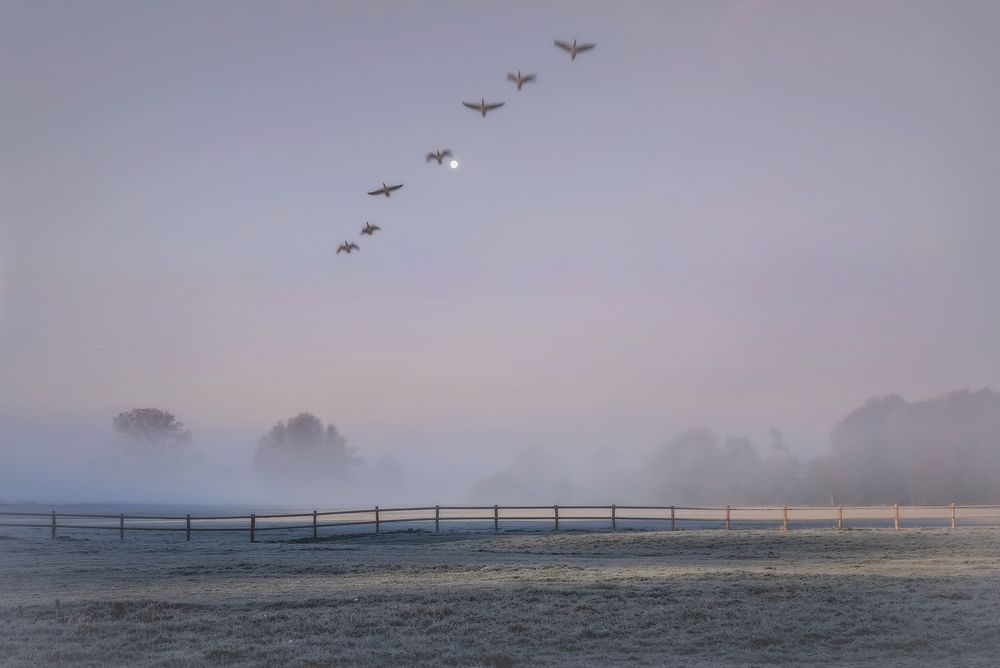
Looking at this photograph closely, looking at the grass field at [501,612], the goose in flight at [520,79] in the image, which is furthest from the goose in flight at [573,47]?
the grass field at [501,612]

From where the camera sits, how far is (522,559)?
2972 centimetres

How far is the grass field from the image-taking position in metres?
15.6

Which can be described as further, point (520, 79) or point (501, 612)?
point (520, 79)

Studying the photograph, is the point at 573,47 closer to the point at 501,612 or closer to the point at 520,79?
the point at 520,79

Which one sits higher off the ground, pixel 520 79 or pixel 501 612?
pixel 520 79

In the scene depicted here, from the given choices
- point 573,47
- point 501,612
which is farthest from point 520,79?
point 501,612

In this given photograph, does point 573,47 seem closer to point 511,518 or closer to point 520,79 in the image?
point 520,79

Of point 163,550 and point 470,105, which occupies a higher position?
point 470,105

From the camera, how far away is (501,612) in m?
18.2

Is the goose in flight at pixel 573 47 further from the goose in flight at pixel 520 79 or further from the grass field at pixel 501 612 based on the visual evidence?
the grass field at pixel 501 612

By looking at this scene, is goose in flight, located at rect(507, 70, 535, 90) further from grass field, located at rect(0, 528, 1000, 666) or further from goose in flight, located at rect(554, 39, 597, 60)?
grass field, located at rect(0, 528, 1000, 666)

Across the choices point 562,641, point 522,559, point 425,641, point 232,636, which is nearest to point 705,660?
point 562,641

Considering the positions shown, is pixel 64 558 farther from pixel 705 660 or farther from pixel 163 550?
pixel 705 660

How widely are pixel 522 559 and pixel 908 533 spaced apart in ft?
59.1
